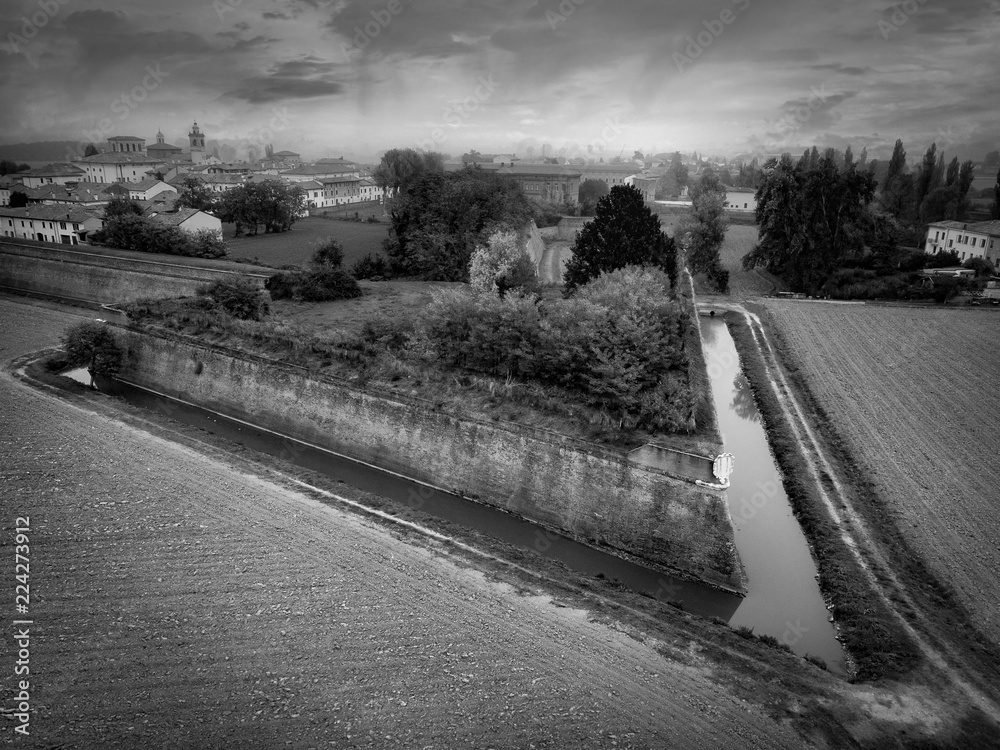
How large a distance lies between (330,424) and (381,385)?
7.19 ft

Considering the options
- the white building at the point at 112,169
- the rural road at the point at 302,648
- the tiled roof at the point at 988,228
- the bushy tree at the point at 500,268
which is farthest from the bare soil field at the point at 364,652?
the white building at the point at 112,169

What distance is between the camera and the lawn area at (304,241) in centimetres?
3816

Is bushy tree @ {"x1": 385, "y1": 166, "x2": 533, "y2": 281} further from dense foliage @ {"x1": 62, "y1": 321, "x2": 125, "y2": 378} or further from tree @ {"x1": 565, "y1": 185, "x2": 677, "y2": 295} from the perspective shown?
dense foliage @ {"x1": 62, "y1": 321, "x2": 125, "y2": 378}

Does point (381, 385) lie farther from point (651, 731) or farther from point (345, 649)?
point (651, 731)

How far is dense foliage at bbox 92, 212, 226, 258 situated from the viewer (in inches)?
1437

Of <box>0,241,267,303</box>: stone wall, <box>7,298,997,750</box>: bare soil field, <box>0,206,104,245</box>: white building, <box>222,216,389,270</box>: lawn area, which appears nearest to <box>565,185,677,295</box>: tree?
<box>7,298,997,750</box>: bare soil field

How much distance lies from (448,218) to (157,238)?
1778 cm

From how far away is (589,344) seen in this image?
49.2ft

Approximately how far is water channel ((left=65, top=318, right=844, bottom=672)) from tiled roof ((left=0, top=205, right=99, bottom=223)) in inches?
1098

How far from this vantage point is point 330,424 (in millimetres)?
17562

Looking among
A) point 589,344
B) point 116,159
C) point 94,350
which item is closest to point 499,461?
point 589,344

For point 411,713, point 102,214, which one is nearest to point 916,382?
point 411,713

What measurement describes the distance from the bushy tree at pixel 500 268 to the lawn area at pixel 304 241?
1442 centimetres

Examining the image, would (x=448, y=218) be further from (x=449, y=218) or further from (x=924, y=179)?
(x=924, y=179)
